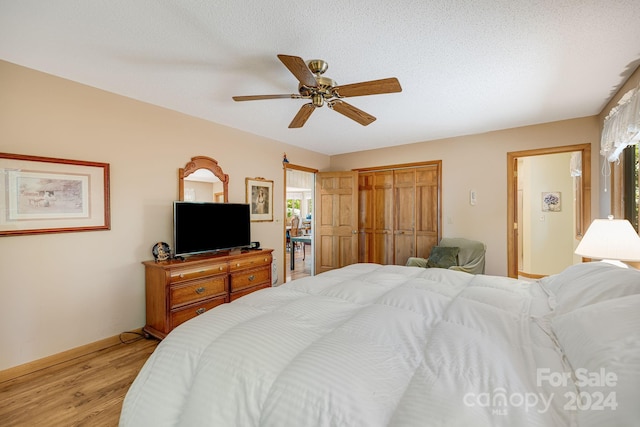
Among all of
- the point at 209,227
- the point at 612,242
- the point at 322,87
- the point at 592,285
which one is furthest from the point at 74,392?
the point at 612,242

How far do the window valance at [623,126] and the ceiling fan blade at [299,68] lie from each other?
2298mm

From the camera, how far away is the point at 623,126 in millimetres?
2184

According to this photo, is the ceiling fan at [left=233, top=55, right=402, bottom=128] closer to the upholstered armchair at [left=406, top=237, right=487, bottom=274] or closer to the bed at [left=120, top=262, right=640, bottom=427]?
the bed at [left=120, top=262, right=640, bottom=427]

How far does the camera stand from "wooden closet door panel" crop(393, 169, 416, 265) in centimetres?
462

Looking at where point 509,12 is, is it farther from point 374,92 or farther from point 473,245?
point 473,245

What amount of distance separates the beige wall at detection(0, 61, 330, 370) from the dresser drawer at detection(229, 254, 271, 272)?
0.78 meters

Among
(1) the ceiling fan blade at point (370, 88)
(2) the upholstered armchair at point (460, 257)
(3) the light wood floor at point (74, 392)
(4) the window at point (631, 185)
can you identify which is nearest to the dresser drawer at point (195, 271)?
(3) the light wood floor at point (74, 392)

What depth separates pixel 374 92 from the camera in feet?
6.41

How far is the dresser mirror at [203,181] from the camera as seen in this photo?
3205 mm

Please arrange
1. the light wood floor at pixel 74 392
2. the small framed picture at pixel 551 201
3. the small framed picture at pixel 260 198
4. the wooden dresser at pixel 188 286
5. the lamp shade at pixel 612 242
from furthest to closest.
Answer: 1. the small framed picture at pixel 551 201
2. the small framed picture at pixel 260 198
3. the wooden dresser at pixel 188 286
4. the lamp shade at pixel 612 242
5. the light wood floor at pixel 74 392

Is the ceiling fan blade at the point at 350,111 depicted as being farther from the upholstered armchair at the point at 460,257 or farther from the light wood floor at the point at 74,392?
the light wood floor at the point at 74,392

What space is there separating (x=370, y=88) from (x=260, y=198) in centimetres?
261

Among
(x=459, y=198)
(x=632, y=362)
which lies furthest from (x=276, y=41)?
(x=459, y=198)

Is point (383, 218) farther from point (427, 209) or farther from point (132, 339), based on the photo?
point (132, 339)
